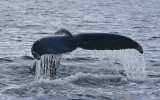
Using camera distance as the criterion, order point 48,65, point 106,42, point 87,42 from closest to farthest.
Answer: point 87,42, point 106,42, point 48,65

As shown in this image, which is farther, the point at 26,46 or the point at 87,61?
the point at 26,46

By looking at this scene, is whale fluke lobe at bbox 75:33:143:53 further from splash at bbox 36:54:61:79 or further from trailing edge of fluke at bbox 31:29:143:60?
splash at bbox 36:54:61:79

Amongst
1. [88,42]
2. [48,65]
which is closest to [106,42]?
[88,42]

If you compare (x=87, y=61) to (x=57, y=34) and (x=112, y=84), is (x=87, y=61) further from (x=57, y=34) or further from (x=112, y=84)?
Answer: (x=57, y=34)

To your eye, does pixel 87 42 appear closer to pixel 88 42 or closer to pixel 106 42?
pixel 88 42

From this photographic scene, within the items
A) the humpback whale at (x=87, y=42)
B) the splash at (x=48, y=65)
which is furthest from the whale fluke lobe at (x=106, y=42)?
the splash at (x=48, y=65)

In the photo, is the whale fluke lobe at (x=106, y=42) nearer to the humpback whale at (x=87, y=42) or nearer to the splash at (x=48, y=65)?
the humpback whale at (x=87, y=42)

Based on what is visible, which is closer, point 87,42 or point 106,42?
point 87,42

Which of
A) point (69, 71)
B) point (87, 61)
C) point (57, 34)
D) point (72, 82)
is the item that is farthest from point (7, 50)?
point (57, 34)

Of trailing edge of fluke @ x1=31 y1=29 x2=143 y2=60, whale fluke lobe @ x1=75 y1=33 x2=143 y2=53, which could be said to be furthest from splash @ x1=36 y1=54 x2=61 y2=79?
whale fluke lobe @ x1=75 y1=33 x2=143 y2=53

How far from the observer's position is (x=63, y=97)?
998 cm

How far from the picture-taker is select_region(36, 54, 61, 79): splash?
10.1 meters

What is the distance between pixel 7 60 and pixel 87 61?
103 inches

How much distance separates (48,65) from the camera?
10.1 metres
